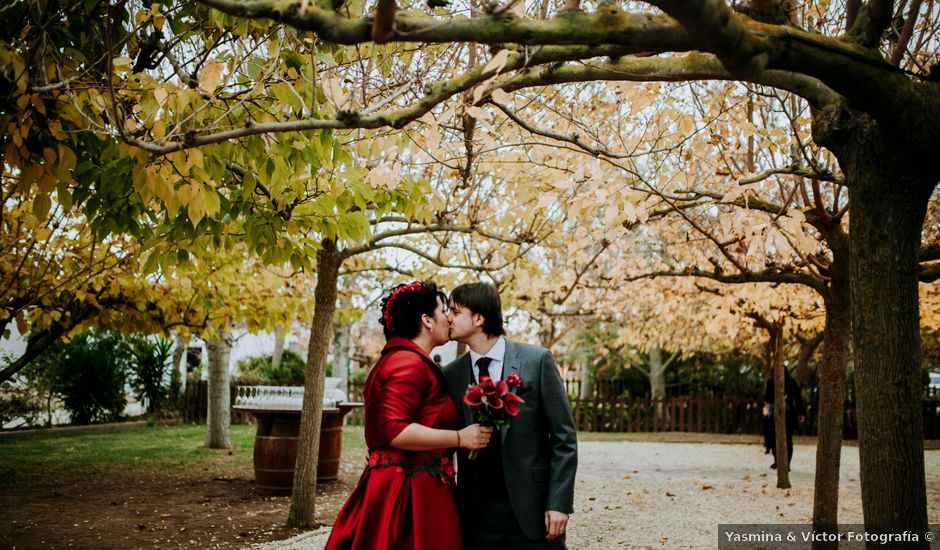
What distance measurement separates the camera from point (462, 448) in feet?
11.9

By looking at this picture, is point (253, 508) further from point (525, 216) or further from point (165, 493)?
point (525, 216)

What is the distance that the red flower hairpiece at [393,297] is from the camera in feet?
12.7

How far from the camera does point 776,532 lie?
7.74 m

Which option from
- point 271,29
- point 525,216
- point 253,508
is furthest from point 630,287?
point 271,29

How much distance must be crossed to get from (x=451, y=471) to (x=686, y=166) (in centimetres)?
459

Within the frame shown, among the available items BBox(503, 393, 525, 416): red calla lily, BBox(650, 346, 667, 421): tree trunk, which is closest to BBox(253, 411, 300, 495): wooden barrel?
BBox(503, 393, 525, 416): red calla lily

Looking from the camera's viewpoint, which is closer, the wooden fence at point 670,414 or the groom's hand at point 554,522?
the groom's hand at point 554,522

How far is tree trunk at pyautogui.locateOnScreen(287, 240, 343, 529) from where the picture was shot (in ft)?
24.3

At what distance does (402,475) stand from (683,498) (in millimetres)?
7617

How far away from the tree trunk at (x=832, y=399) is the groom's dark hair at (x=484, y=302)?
414 cm

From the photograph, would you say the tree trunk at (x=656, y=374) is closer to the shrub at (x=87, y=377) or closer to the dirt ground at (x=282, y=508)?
the dirt ground at (x=282, y=508)

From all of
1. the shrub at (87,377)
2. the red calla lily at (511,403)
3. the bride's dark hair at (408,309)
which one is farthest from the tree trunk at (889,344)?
the shrub at (87,377)

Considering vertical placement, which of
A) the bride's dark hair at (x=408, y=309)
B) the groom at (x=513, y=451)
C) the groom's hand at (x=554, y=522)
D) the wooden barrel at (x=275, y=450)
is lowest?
the wooden barrel at (x=275, y=450)

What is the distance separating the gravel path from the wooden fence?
5.63 meters
